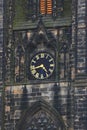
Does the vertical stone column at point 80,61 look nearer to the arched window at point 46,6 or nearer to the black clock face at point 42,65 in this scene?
the black clock face at point 42,65

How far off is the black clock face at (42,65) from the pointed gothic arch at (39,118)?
1417 millimetres

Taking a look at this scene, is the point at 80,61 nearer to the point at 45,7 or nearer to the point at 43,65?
the point at 43,65

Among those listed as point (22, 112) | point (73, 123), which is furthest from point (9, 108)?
point (73, 123)

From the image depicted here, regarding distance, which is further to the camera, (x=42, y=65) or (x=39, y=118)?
(x=42, y=65)

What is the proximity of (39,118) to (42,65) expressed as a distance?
2609 mm

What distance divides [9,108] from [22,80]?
1516 mm

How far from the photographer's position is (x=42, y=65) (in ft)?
133

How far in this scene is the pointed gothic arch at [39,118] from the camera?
39688 mm

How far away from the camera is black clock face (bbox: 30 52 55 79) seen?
4044 cm

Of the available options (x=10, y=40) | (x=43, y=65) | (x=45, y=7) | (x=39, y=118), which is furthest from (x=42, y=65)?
(x=45, y=7)

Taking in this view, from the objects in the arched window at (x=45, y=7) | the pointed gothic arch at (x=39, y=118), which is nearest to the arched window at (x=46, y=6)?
the arched window at (x=45, y=7)

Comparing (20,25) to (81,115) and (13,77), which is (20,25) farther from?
(81,115)

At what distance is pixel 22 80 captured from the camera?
4059 cm

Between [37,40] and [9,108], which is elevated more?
[37,40]
